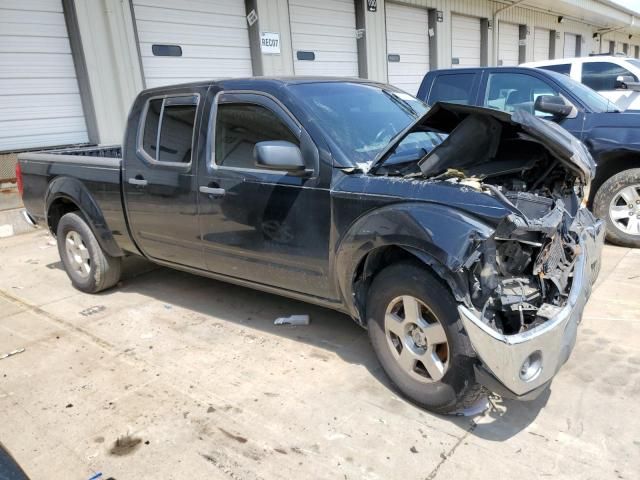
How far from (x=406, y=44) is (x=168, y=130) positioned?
45.2 ft

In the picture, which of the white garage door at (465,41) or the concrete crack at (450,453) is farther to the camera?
the white garage door at (465,41)

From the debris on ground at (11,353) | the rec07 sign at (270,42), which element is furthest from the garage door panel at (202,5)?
the debris on ground at (11,353)

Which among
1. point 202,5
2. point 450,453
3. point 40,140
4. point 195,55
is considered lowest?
point 450,453

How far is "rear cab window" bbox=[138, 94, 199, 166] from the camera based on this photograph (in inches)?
160

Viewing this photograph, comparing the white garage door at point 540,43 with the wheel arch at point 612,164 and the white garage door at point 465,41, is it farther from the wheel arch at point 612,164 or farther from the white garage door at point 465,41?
the wheel arch at point 612,164

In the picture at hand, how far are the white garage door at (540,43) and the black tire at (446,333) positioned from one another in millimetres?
24717

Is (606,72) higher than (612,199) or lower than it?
higher

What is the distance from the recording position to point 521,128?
291 cm

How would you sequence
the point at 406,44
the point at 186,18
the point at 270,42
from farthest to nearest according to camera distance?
the point at 406,44 → the point at 270,42 → the point at 186,18

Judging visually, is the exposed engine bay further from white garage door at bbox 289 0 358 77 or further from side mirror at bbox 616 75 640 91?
white garage door at bbox 289 0 358 77

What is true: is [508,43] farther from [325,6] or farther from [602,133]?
[602,133]

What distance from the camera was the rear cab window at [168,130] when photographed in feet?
13.3

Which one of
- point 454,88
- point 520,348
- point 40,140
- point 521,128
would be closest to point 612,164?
point 454,88

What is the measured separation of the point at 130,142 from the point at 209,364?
2.12 metres
